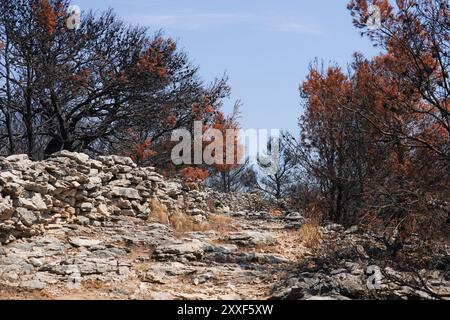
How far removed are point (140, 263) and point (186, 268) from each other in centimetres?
77

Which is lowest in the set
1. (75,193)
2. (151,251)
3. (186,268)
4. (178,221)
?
(186,268)

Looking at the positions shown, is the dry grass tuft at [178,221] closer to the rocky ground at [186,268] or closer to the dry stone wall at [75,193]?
the dry stone wall at [75,193]

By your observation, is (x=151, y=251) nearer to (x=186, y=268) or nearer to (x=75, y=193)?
(x=186, y=268)

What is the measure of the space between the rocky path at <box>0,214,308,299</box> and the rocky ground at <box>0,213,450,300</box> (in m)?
0.01

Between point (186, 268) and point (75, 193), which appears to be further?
point (75, 193)

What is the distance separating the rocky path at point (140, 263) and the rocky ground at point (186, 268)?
13 millimetres

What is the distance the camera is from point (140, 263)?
26.6ft

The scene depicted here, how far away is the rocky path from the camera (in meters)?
6.64

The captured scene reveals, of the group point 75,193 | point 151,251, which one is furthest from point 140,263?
point 75,193

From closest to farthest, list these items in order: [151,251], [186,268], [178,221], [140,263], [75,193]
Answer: [186,268]
[140,263]
[151,251]
[75,193]
[178,221]

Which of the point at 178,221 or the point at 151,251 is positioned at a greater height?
the point at 178,221

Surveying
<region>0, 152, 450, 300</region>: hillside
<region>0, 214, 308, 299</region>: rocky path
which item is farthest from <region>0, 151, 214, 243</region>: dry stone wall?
<region>0, 214, 308, 299</region>: rocky path

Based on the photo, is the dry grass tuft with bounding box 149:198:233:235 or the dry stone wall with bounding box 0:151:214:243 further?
the dry grass tuft with bounding box 149:198:233:235

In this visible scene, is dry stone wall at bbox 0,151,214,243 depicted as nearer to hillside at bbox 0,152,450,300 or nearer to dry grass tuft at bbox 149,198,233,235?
hillside at bbox 0,152,450,300
